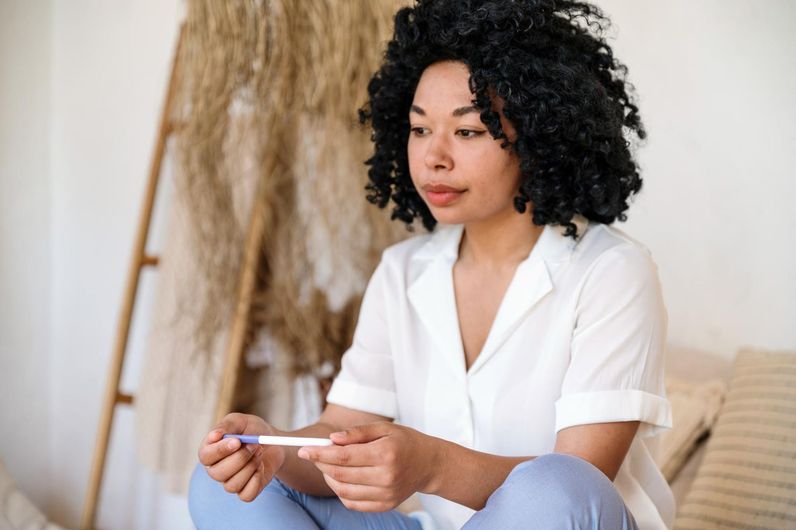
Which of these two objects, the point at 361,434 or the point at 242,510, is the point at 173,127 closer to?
the point at 242,510

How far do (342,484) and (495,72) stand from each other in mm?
715

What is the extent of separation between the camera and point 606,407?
137 cm

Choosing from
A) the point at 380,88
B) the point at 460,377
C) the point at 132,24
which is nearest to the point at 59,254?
the point at 132,24

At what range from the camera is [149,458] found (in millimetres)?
2615

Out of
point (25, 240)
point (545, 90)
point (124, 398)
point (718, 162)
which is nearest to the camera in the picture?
point (545, 90)

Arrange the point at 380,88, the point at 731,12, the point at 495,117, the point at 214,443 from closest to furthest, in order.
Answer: the point at 214,443, the point at 495,117, the point at 380,88, the point at 731,12

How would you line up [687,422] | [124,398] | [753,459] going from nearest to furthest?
[753,459] < [687,422] < [124,398]

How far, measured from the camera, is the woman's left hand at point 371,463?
1.14 meters

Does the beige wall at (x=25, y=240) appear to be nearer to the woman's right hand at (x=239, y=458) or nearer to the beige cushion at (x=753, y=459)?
the woman's right hand at (x=239, y=458)

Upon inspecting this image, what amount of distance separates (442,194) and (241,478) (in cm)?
56

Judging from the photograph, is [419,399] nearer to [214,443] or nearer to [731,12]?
[214,443]

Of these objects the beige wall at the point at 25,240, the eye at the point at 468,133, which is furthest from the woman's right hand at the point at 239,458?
the beige wall at the point at 25,240

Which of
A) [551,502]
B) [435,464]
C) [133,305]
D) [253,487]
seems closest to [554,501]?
[551,502]

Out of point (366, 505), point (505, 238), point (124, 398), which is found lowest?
point (124, 398)
